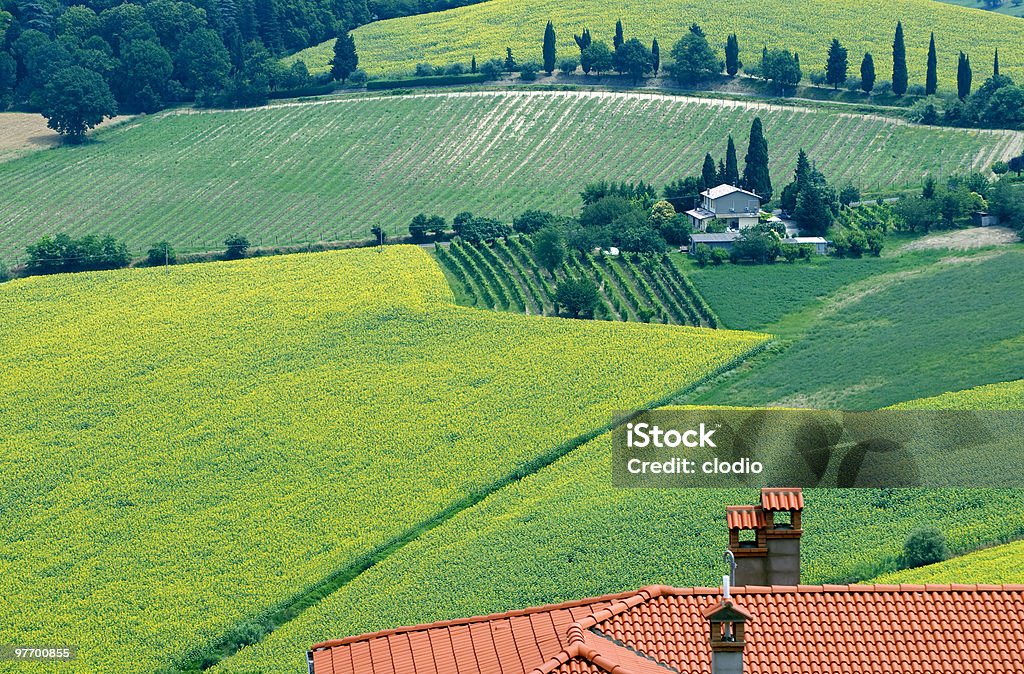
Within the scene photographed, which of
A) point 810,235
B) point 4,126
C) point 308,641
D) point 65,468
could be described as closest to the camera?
point 308,641

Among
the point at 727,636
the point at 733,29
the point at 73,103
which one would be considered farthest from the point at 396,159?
the point at 727,636

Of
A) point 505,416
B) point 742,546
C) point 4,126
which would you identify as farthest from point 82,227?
point 742,546

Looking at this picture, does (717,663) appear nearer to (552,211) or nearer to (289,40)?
(552,211)

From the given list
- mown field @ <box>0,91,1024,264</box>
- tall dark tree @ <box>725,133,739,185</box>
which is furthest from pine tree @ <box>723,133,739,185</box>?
mown field @ <box>0,91,1024,264</box>

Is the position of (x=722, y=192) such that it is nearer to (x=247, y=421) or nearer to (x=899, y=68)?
(x=899, y=68)

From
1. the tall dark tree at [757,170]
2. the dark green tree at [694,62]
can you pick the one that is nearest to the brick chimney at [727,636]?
the tall dark tree at [757,170]
